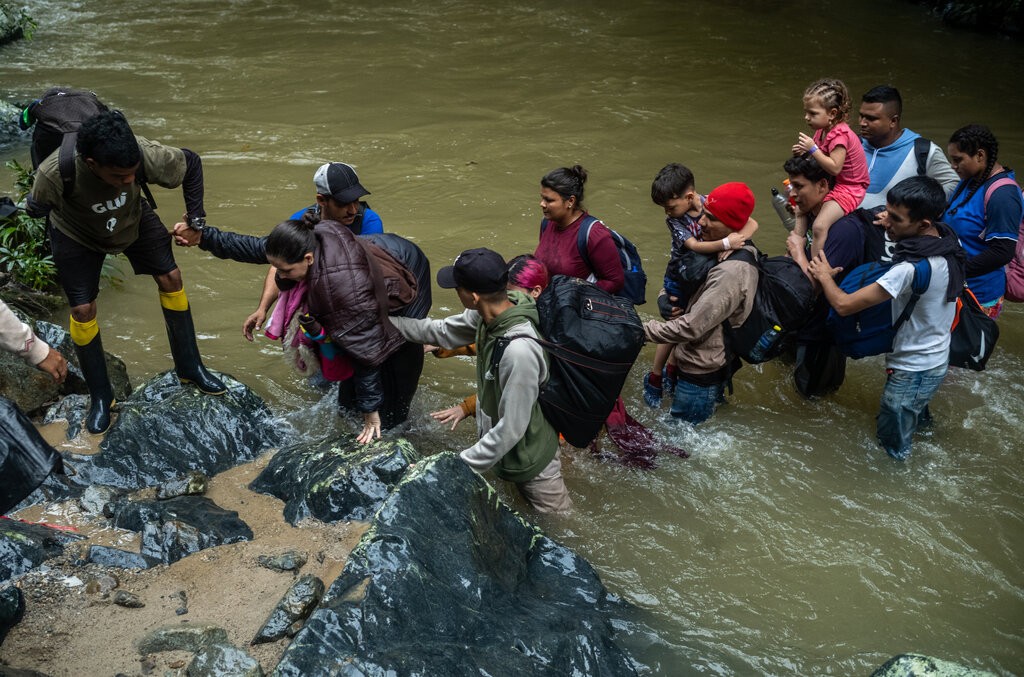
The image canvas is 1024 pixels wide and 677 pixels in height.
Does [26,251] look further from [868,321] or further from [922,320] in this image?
[922,320]

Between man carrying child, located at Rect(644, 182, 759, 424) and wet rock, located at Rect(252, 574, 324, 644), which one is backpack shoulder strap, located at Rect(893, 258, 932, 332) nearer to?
man carrying child, located at Rect(644, 182, 759, 424)

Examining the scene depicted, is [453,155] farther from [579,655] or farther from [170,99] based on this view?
[579,655]

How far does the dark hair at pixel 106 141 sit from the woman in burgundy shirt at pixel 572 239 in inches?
77.4

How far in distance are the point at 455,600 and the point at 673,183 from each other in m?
2.53

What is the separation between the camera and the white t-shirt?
13.8 ft

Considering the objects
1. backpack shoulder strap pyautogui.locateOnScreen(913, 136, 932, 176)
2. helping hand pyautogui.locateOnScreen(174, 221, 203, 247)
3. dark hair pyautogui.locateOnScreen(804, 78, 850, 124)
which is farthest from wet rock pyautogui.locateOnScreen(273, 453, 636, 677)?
backpack shoulder strap pyautogui.locateOnScreen(913, 136, 932, 176)

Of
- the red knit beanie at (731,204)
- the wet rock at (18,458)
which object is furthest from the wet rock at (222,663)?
the red knit beanie at (731,204)

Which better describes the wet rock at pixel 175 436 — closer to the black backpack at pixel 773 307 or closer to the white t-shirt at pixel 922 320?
the black backpack at pixel 773 307

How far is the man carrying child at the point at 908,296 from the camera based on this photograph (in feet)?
13.7

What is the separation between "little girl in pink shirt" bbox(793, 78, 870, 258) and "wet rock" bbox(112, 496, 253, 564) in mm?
3337

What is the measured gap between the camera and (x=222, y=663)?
2854mm

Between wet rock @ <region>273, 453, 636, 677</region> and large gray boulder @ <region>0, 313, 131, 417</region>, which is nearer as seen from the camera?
wet rock @ <region>273, 453, 636, 677</region>

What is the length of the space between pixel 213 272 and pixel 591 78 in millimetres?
6464

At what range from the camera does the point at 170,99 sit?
10.7m
